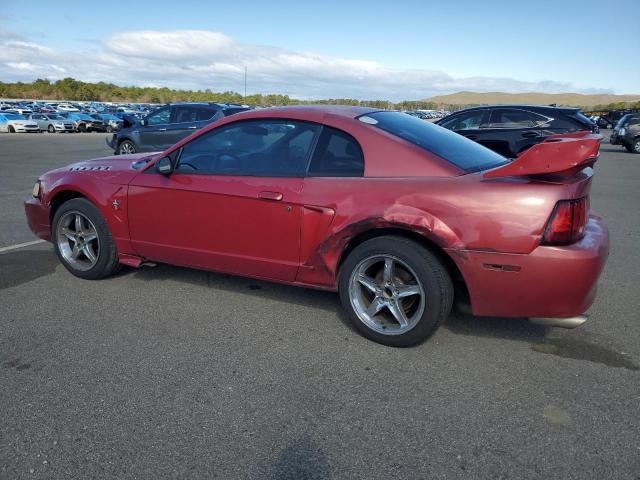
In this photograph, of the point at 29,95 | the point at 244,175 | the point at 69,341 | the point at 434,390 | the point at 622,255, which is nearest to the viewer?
the point at 434,390

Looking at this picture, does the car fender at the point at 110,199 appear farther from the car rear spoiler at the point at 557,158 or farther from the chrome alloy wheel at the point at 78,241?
the car rear spoiler at the point at 557,158

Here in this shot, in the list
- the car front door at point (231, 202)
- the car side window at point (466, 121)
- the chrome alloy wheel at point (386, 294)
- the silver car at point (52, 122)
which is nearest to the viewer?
the chrome alloy wheel at point (386, 294)

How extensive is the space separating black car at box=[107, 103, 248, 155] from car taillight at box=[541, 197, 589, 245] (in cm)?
1181

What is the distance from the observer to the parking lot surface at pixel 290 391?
2268mm

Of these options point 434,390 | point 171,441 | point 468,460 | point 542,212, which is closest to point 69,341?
point 171,441

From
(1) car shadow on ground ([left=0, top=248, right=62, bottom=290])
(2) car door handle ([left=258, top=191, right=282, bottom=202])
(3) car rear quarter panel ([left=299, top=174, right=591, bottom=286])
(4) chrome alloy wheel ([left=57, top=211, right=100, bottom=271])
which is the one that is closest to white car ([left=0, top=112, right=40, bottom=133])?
(1) car shadow on ground ([left=0, top=248, right=62, bottom=290])

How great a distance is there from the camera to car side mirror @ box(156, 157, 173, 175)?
4.00 meters

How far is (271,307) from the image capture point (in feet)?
13.1

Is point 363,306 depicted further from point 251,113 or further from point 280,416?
point 251,113

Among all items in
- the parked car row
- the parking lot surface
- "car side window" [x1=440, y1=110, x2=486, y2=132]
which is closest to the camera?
the parking lot surface

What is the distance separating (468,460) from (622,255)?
4289 mm

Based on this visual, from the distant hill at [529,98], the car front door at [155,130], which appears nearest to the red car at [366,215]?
the car front door at [155,130]

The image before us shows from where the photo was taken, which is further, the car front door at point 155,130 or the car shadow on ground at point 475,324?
the car front door at point 155,130

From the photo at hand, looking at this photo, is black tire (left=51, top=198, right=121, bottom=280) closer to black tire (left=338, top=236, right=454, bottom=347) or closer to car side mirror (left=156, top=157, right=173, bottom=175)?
car side mirror (left=156, top=157, right=173, bottom=175)
